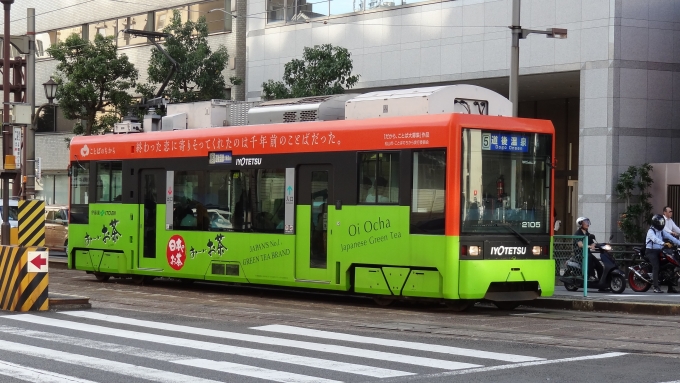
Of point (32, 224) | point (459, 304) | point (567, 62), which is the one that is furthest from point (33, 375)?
point (567, 62)

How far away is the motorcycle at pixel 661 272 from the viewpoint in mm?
20969

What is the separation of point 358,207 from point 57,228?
65.6 feet

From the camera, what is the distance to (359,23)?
1371 inches

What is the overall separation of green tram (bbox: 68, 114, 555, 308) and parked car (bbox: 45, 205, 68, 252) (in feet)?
44.7

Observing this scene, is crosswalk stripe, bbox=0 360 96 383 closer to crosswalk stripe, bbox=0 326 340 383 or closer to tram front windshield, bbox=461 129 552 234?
crosswalk stripe, bbox=0 326 340 383

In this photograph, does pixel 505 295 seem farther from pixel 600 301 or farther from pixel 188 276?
pixel 188 276

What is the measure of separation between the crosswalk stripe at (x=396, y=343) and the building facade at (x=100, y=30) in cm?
2539

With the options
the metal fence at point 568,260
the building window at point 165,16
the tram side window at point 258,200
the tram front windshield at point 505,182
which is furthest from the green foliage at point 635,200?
the building window at point 165,16

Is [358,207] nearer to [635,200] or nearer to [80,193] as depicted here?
[80,193]

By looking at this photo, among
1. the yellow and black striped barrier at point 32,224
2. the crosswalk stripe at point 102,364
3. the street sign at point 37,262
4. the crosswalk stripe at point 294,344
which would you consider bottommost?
the crosswalk stripe at point 294,344

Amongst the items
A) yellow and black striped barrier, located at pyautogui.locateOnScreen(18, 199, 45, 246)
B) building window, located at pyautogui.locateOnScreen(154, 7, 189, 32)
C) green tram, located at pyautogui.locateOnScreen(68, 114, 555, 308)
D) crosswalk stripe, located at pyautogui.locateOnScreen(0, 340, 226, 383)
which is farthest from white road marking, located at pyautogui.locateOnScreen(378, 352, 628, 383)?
building window, located at pyautogui.locateOnScreen(154, 7, 189, 32)

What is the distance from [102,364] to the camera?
10.6 metres

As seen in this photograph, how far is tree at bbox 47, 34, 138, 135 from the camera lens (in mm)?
36344

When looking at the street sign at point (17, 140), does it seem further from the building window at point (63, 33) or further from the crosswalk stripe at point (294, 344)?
the building window at point (63, 33)
